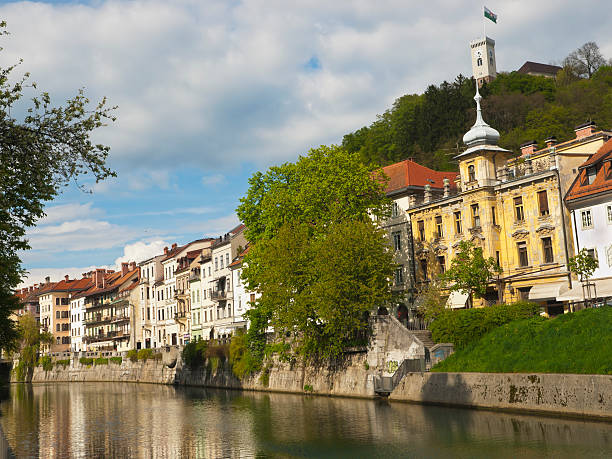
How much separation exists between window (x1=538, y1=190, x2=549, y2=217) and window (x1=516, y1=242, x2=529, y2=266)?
2869 mm

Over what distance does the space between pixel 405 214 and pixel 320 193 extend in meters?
12.4

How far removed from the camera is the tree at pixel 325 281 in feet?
153

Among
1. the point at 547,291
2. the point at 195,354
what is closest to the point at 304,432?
the point at 547,291

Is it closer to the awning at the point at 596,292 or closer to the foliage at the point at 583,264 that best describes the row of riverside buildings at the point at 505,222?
the awning at the point at 596,292

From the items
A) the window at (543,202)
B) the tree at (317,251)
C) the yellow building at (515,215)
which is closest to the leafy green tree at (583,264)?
the yellow building at (515,215)

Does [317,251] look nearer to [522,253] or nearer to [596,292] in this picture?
[522,253]

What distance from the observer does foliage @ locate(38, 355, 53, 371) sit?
108 m

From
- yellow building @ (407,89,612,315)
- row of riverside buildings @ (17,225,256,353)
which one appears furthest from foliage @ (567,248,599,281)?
row of riverside buildings @ (17,225,256,353)

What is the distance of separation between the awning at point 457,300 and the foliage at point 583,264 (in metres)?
9.70

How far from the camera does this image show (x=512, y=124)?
9288 centimetres

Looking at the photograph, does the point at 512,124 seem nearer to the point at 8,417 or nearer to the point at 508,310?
the point at 508,310

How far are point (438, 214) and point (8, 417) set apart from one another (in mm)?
37241

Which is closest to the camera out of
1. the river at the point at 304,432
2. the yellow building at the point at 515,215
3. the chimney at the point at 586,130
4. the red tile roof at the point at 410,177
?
the river at the point at 304,432

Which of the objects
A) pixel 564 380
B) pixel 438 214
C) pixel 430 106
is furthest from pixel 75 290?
pixel 564 380
